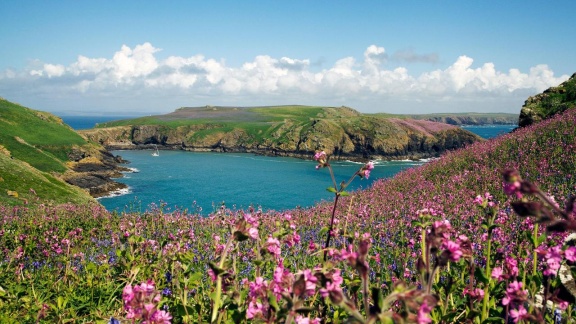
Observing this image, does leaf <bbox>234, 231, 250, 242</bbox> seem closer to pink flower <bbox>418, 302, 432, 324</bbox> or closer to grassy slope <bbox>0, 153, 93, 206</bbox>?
pink flower <bbox>418, 302, 432, 324</bbox>

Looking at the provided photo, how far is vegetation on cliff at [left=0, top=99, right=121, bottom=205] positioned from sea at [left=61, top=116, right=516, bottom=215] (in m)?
5.48

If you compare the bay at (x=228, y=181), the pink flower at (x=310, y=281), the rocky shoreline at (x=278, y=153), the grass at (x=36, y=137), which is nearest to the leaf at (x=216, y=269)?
the pink flower at (x=310, y=281)

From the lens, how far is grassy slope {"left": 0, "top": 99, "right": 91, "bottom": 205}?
112 ft

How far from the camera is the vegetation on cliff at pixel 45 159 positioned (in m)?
35.3

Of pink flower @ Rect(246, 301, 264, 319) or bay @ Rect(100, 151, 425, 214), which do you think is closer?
pink flower @ Rect(246, 301, 264, 319)

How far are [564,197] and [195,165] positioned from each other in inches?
3277

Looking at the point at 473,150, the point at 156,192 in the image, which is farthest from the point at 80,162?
the point at 473,150

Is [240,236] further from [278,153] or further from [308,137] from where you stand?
[278,153]

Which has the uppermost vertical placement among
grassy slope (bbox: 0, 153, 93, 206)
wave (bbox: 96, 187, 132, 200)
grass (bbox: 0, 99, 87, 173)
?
grass (bbox: 0, 99, 87, 173)

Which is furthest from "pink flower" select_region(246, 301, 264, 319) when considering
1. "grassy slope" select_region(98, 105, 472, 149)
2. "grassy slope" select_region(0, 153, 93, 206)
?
"grassy slope" select_region(98, 105, 472, 149)

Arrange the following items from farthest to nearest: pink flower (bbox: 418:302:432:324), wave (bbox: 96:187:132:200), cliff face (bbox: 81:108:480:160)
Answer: cliff face (bbox: 81:108:480:160) < wave (bbox: 96:187:132:200) < pink flower (bbox: 418:302:432:324)

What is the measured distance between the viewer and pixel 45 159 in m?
58.4

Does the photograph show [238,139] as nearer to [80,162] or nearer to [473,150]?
[80,162]

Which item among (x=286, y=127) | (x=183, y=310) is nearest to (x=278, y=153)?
(x=286, y=127)
